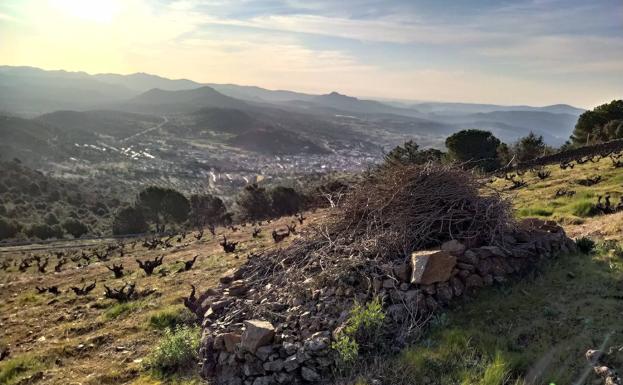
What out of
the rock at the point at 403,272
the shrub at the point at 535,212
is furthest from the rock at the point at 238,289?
the shrub at the point at 535,212

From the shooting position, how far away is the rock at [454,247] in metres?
5.71

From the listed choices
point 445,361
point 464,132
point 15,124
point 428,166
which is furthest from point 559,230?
point 15,124

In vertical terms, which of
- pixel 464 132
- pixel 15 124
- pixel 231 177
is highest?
pixel 464 132

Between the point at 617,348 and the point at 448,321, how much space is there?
5.30 feet

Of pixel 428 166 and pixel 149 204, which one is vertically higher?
pixel 428 166

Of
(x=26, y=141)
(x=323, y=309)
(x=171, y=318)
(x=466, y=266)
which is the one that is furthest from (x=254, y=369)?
(x=26, y=141)

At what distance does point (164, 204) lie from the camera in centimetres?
4669

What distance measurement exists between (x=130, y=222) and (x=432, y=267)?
41.6 metres

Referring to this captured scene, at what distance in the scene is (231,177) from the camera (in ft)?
376

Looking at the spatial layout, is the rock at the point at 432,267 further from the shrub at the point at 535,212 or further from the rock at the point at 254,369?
the shrub at the point at 535,212

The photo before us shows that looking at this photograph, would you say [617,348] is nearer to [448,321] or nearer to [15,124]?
[448,321]

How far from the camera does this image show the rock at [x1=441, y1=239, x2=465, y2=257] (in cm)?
571

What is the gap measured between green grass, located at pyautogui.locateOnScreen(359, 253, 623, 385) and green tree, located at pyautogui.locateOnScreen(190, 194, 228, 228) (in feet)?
119

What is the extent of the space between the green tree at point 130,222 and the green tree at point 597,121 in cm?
3888
